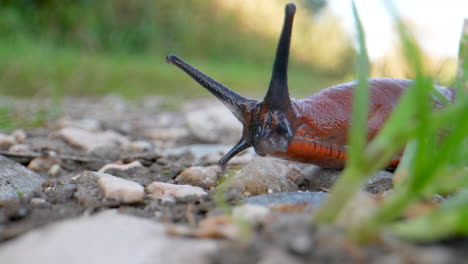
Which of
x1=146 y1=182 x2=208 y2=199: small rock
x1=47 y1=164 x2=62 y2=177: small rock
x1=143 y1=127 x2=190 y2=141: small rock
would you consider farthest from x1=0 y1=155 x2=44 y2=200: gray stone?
x1=143 y1=127 x2=190 y2=141: small rock

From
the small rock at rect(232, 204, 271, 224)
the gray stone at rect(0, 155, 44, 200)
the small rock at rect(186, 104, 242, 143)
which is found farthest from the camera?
the small rock at rect(186, 104, 242, 143)

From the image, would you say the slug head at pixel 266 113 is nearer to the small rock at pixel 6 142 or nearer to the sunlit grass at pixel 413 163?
the sunlit grass at pixel 413 163

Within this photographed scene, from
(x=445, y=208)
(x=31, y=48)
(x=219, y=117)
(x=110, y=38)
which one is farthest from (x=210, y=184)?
(x=110, y=38)

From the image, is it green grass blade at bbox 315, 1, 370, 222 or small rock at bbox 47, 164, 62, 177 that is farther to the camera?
small rock at bbox 47, 164, 62, 177

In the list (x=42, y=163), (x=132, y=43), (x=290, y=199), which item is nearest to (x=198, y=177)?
(x=290, y=199)

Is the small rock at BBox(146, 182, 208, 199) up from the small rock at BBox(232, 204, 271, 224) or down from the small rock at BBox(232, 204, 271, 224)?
down

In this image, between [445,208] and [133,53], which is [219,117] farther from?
[133,53]

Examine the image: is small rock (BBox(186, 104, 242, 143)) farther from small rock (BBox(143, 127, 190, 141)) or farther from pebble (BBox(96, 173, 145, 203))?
pebble (BBox(96, 173, 145, 203))
